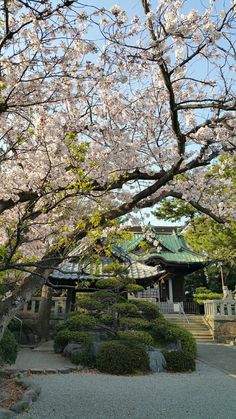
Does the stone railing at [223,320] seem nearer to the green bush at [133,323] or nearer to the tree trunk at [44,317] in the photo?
the green bush at [133,323]

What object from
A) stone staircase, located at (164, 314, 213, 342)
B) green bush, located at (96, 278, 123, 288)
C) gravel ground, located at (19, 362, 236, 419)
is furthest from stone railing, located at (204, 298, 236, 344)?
gravel ground, located at (19, 362, 236, 419)

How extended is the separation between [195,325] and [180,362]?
9882 millimetres

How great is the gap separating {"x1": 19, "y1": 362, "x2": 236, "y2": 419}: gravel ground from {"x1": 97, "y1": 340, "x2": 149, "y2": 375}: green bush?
16.7 inches

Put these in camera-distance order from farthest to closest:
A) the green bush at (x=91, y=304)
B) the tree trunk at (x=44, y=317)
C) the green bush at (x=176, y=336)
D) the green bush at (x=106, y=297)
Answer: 1. the tree trunk at (x=44, y=317)
2. the green bush at (x=106, y=297)
3. the green bush at (x=91, y=304)
4. the green bush at (x=176, y=336)

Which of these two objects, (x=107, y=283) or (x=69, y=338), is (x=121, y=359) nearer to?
(x=69, y=338)

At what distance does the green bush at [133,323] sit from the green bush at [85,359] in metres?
1.59

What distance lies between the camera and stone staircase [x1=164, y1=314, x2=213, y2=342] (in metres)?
18.1

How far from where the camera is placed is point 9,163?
6.62 meters

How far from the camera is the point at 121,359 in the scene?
9766 millimetres

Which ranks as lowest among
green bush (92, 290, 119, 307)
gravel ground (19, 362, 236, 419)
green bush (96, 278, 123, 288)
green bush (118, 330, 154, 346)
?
gravel ground (19, 362, 236, 419)

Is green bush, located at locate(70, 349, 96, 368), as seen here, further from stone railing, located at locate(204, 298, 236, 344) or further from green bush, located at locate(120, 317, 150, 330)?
stone railing, located at locate(204, 298, 236, 344)

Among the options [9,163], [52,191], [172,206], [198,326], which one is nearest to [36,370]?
[9,163]

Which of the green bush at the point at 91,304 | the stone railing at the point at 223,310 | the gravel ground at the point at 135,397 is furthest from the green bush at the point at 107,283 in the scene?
the stone railing at the point at 223,310

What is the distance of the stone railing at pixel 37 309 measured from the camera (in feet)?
54.0
